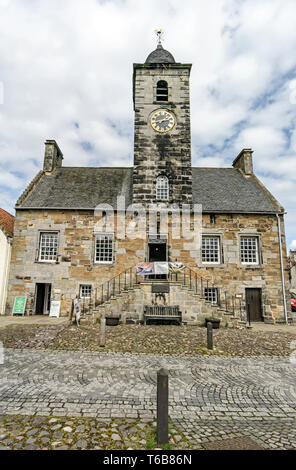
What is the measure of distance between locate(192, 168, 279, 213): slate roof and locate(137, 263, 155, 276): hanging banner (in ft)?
16.7

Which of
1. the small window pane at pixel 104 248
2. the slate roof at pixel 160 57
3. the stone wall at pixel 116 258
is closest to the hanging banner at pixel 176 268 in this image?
the stone wall at pixel 116 258

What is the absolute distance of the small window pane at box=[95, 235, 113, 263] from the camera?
16.0 meters

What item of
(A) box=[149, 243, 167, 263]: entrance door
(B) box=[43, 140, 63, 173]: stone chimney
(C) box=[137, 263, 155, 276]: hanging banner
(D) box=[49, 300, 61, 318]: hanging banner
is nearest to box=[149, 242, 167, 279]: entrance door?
(A) box=[149, 243, 167, 263]: entrance door

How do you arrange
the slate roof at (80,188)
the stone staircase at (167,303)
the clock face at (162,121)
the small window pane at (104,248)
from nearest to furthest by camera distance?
the stone staircase at (167,303)
the small window pane at (104,248)
the slate roof at (80,188)
the clock face at (162,121)

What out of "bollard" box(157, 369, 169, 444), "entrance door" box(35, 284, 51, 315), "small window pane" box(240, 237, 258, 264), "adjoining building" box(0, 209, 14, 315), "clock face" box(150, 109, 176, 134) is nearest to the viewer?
"bollard" box(157, 369, 169, 444)

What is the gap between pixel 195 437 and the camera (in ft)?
12.9

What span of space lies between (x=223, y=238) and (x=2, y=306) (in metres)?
14.3

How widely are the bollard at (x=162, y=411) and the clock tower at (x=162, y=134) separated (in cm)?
1295

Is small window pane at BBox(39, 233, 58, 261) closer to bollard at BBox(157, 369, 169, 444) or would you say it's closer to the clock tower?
the clock tower

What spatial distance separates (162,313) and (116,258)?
15.0ft

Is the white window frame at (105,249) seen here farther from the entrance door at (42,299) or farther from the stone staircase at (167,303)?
the entrance door at (42,299)

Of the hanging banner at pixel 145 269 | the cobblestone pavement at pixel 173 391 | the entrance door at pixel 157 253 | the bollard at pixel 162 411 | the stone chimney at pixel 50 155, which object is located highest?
the stone chimney at pixel 50 155

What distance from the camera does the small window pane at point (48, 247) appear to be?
16.2 meters

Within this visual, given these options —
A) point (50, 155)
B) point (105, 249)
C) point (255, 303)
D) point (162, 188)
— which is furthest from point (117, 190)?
point (255, 303)
